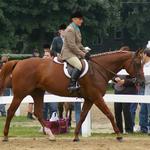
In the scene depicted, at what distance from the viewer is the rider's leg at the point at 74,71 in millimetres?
13562

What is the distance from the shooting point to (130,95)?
15.4m

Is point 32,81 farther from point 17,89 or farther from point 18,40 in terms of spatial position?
point 18,40

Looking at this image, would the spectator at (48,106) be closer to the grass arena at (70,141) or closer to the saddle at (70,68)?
the grass arena at (70,141)

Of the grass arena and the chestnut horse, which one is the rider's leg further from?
the grass arena

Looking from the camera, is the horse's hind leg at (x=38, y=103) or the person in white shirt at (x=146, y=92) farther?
the person in white shirt at (x=146, y=92)

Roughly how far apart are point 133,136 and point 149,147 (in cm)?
245

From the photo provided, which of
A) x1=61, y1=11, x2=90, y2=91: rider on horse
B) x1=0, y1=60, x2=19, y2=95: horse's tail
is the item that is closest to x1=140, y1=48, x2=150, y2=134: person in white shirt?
x1=61, y1=11, x2=90, y2=91: rider on horse

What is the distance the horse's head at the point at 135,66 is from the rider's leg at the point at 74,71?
123 centimetres

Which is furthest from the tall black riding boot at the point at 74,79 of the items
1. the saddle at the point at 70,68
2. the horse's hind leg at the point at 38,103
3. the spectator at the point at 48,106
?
the spectator at the point at 48,106

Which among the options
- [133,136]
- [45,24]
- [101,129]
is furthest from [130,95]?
[45,24]

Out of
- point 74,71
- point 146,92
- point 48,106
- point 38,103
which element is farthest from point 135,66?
point 48,106

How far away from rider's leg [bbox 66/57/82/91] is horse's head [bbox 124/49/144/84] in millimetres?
1227

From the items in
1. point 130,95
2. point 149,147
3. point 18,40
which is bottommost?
point 149,147

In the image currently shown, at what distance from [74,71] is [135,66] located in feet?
4.92
